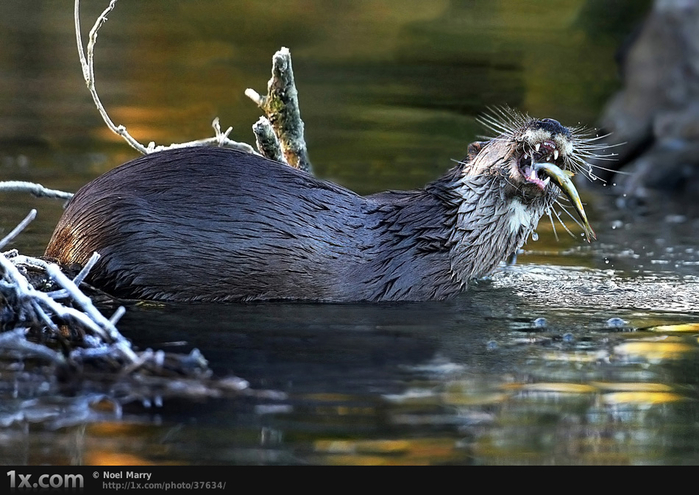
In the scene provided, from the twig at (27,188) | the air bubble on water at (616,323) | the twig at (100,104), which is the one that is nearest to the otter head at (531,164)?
the air bubble on water at (616,323)

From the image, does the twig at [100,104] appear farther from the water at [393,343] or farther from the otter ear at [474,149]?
the otter ear at [474,149]

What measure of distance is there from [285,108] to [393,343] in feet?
6.33

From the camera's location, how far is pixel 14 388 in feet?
13.2

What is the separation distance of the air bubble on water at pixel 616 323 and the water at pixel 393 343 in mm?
50

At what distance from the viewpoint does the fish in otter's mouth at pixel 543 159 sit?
17.1 feet

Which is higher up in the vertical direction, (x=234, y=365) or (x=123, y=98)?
(x=123, y=98)

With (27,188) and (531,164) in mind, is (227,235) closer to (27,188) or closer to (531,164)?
(27,188)

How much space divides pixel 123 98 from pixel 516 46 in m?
5.11

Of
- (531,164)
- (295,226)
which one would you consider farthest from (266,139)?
(531,164)

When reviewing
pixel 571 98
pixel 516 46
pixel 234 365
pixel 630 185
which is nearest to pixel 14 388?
pixel 234 365

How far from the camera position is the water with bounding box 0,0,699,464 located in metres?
3.70
